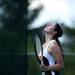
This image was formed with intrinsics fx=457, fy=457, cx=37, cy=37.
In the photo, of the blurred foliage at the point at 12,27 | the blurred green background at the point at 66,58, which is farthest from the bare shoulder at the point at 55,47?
the blurred foliage at the point at 12,27

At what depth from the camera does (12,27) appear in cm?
925

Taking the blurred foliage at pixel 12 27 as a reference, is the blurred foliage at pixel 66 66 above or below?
below

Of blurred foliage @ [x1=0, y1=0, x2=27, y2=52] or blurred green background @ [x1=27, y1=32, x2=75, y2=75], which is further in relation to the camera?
blurred foliage @ [x1=0, y1=0, x2=27, y2=52]

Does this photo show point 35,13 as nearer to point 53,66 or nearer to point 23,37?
point 23,37

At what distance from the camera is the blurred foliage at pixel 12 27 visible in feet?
30.2

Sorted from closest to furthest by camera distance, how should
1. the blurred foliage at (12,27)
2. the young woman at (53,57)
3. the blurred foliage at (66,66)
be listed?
the young woman at (53,57) < the blurred foliage at (66,66) < the blurred foliage at (12,27)

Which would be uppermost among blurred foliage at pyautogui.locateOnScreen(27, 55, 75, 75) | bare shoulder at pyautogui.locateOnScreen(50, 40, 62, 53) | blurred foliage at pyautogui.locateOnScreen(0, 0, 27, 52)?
blurred foliage at pyautogui.locateOnScreen(0, 0, 27, 52)

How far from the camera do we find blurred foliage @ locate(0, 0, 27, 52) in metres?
9.20

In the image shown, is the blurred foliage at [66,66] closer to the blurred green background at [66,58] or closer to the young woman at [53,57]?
the blurred green background at [66,58]

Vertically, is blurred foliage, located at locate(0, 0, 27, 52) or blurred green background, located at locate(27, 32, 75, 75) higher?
blurred foliage, located at locate(0, 0, 27, 52)

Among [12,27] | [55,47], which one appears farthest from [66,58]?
[55,47]

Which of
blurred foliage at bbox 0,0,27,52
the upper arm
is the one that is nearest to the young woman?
the upper arm

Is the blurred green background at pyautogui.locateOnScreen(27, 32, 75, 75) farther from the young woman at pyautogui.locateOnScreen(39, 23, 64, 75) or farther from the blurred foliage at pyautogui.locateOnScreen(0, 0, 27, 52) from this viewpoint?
the young woman at pyautogui.locateOnScreen(39, 23, 64, 75)

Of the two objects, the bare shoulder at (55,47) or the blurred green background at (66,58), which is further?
the blurred green background at (66,58)
